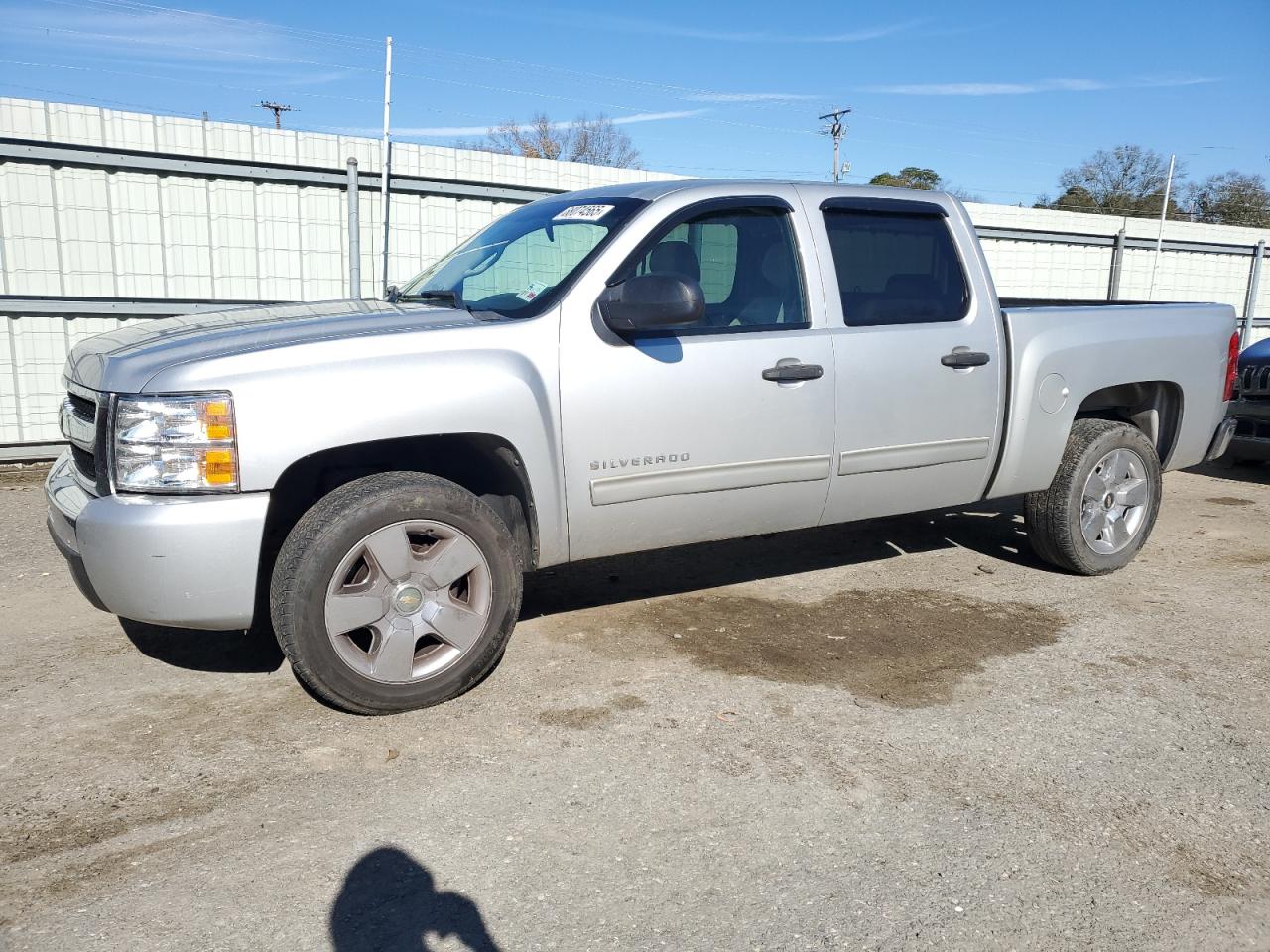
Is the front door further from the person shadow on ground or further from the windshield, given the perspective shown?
the person shadow on ground

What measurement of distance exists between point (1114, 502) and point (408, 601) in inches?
156

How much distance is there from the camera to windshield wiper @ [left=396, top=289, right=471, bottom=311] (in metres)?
4.31

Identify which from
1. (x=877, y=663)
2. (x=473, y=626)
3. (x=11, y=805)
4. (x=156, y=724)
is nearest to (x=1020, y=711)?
(x=877, y=663)

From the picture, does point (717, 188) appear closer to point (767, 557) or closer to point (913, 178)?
point (767, 557)

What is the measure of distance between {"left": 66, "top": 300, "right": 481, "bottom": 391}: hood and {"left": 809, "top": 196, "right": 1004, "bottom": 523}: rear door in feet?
5.71

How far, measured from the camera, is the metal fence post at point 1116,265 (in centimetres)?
1426

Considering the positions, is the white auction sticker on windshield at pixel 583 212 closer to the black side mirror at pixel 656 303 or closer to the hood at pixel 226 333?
the black side mirror at pixel 656 303

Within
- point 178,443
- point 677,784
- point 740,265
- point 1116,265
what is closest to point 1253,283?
point 1116,265

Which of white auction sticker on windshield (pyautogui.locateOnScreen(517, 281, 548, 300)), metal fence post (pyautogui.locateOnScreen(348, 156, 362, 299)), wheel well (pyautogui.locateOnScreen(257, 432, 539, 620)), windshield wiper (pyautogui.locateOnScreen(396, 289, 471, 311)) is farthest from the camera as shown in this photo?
metal fence post (pyautogui.locateOnScreen(348, 156, 362, 299))

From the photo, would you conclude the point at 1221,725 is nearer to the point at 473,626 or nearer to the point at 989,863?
the point at 989,863

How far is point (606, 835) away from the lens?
2918 mm

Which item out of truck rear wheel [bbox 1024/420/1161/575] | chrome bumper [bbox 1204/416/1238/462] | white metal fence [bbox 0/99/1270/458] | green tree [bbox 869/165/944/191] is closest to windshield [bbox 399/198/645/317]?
truck rear wheel [bbox 1024/420/1161/575]

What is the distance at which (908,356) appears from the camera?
459cm

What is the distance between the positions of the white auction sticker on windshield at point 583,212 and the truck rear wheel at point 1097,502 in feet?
9.15
